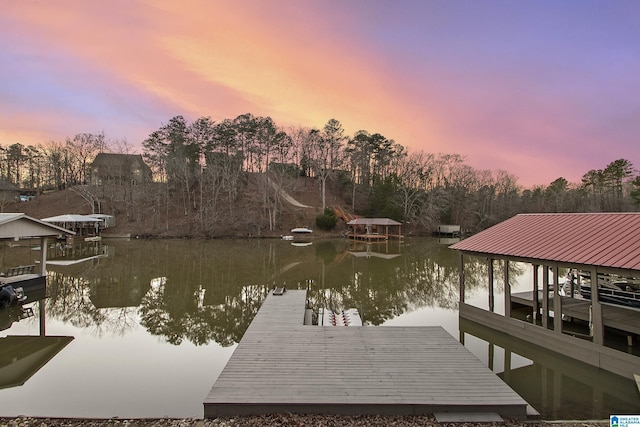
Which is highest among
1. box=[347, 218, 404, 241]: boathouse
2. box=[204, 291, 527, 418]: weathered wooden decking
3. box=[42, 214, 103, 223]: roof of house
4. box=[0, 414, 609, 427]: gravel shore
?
box=[42, 214, 103, 223]: roof of house

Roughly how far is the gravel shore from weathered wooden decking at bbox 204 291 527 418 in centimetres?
11

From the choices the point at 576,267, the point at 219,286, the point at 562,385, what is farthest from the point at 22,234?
the point at 576,267

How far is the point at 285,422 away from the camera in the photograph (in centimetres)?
406

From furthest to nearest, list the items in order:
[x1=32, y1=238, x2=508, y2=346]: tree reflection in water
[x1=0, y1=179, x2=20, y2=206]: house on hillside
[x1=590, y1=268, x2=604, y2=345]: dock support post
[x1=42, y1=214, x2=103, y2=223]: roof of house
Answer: [x1=0, y1=179, x2=20, y2=206]: house on hillside
[x1=42, y1=214, x2=103, y2=223]: roof of house
[x1=32, y1=238, x2=508, y2=346]: tree reflection in water
[x1=590, y1=268, x2=604, y2=345]: dock support post

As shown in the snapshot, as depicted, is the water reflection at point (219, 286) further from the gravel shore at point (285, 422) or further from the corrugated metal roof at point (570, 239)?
the gravel shore at point (285, 422)

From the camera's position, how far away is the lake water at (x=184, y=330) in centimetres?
538

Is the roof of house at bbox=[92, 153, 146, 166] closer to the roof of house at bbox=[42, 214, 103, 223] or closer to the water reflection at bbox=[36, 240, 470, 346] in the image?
the roof of house at bbox=[42, 214, 103, 223]

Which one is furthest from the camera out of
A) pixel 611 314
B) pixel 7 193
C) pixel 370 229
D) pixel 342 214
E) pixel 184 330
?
pixel 7 193

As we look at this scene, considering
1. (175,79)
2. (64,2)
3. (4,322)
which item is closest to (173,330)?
(4,322)

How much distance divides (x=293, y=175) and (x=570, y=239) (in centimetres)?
4263

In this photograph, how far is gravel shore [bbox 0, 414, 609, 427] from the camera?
4.03 metres

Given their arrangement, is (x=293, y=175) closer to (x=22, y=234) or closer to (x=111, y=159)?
(x=111, y=159)

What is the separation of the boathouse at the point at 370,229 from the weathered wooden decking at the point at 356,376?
27281mm

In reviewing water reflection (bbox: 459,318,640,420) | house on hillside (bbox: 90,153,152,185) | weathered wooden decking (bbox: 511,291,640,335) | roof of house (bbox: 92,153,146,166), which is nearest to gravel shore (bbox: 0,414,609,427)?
water reflection (bbox: 459,318,640,420)
